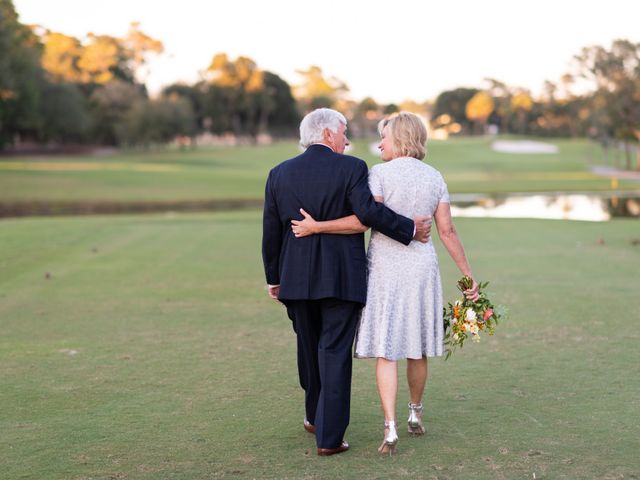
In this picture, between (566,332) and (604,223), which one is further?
(604,223)

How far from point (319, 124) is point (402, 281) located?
1.08m

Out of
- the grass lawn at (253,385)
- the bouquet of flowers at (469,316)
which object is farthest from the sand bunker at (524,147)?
the bouquet of flowers at (469,316)

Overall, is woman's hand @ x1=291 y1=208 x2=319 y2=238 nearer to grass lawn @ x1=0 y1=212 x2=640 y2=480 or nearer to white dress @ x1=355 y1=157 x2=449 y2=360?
white dress @ x1=355 y1=157 x2=449 y2=360

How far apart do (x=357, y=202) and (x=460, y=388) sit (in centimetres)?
223

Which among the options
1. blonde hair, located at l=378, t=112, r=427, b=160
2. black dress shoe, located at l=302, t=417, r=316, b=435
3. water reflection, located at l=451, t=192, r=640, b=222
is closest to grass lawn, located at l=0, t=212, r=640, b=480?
black dress shoe, located at l=302, t=417, r=316, b=435

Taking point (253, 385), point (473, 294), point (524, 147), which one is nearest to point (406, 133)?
point (473, 294)

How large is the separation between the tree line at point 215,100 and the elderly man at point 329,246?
51.7 metres

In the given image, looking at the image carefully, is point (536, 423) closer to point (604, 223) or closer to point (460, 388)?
point (460, 388)

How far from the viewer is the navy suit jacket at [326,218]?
5.09 meters

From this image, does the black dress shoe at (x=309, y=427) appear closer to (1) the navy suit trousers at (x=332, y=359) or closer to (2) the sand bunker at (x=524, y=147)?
(1) the navy suit trousers at (x=332, y=359)

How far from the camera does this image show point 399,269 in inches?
204

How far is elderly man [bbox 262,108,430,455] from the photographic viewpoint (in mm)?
5113

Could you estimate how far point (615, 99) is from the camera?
59.9m

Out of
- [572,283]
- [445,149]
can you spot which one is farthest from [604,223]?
[445,149]
